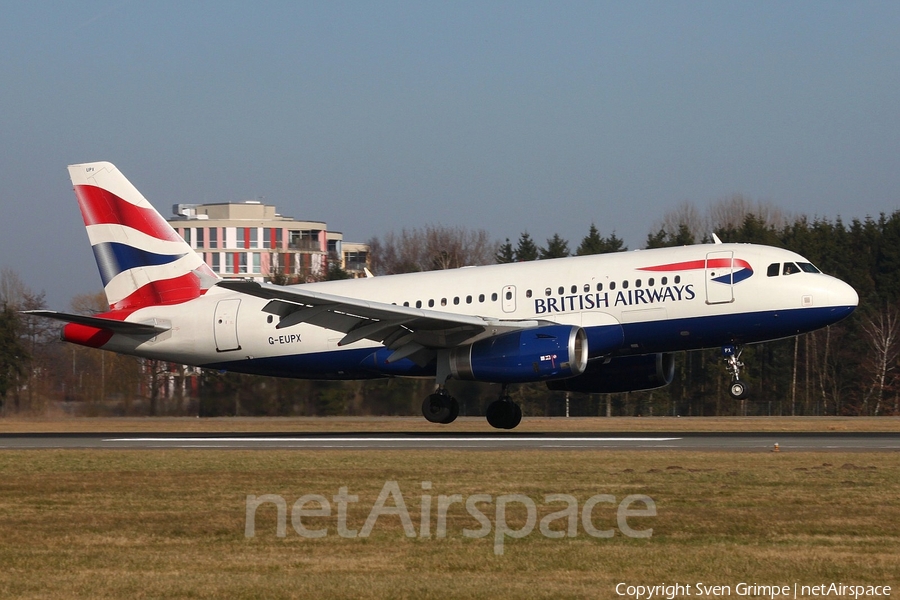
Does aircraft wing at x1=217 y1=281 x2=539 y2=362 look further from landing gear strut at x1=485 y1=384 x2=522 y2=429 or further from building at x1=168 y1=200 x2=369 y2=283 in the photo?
building at x1=168 y1=200 x2=369 y2=283

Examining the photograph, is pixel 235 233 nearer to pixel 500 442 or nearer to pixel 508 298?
pixel 508 298

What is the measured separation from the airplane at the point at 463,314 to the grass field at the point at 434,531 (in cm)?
906

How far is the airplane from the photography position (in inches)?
1173

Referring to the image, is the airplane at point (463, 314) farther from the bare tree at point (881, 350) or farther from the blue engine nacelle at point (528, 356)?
the bare tree at point (881, 350)

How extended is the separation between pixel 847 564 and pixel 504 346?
18.8m

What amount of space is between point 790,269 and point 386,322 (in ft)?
34.7

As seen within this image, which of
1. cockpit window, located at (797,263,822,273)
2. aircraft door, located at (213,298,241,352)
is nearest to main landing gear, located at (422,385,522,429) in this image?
aircraft door, located at (213,298,241,352)

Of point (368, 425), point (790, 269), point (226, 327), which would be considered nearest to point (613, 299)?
point (790, 269)

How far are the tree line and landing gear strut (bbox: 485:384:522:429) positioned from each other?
893 centimetres

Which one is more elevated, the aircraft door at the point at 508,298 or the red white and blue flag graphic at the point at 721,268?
the red white and blue flag graphic at the point at 721,268

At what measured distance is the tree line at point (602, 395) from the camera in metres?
46.4

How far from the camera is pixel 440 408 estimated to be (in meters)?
32.1

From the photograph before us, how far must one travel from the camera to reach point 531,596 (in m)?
9.80

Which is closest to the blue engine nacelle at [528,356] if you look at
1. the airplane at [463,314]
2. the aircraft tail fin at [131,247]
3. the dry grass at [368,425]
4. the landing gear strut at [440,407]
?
the airplane at [463,314]
